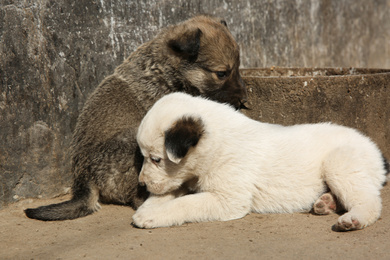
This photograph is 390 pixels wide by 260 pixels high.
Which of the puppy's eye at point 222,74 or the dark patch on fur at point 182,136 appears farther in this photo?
the puppy's eye at point 222,74

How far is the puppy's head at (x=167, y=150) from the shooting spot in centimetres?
393

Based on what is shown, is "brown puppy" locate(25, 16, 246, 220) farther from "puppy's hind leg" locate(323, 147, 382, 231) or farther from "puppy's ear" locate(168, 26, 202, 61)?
"puppy's hind leg" locate(323, 147, 382, 231)

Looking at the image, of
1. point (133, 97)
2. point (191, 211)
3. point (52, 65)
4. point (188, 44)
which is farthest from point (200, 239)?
point (52, 65)

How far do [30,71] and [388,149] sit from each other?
450 cm

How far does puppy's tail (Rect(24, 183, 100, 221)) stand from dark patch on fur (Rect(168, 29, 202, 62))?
1911 mm

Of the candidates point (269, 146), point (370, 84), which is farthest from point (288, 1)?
point (269, 146)

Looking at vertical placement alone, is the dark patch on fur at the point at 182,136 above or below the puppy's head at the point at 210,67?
below

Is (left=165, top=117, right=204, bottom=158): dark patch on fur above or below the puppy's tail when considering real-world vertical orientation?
above

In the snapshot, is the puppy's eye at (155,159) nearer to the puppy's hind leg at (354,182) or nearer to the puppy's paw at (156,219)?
the puppy's paw at (156,219)

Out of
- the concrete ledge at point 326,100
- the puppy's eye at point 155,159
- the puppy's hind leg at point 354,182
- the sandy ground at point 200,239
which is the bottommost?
the sandy ground at point 200,239

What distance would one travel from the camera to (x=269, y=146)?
4.45 m

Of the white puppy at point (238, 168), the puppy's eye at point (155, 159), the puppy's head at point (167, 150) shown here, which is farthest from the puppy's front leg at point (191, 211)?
the puppy's eye at point (155, 159)

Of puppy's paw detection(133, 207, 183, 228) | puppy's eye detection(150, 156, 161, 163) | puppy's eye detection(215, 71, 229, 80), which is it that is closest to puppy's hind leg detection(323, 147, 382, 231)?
puppy's paw detection(133, 207, 183, 228)

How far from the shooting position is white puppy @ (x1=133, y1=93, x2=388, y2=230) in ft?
13.4
